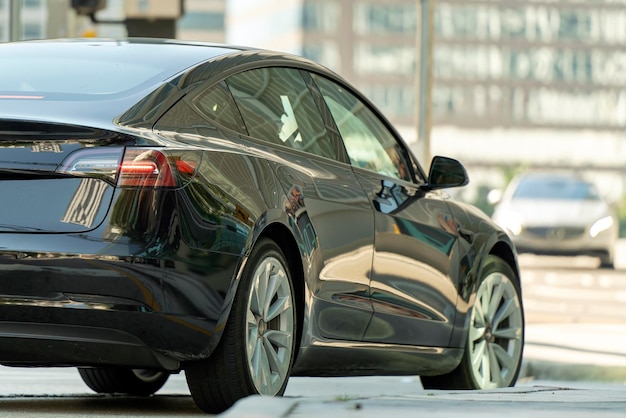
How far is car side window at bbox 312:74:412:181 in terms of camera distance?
7.04 meters

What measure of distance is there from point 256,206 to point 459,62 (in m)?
148

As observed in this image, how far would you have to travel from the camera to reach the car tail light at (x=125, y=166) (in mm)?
5402

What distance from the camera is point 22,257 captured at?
5.36 meters

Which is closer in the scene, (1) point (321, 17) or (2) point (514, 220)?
(2) point (514, 220)

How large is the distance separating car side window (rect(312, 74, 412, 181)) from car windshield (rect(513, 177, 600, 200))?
21528 millimetres

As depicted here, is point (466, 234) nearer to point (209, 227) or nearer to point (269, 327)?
point (269, 327)

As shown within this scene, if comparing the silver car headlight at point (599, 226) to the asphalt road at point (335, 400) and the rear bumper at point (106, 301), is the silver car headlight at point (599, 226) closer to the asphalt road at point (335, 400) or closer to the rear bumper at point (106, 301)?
the asphalt road at point (335, 400)

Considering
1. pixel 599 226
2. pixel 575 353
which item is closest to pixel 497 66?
pixel 599 226

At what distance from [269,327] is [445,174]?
78.7 inches

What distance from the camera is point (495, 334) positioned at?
7.97 meters

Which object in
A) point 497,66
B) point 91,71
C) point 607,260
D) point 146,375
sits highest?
point 91,71

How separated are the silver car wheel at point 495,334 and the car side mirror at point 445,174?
0.58 meters

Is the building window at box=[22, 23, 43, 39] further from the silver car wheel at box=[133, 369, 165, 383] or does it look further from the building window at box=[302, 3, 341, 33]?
the silver car wheel at box=[133, 369, 165, 383]

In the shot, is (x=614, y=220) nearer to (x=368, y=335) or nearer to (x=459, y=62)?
(x=368, y=335)
